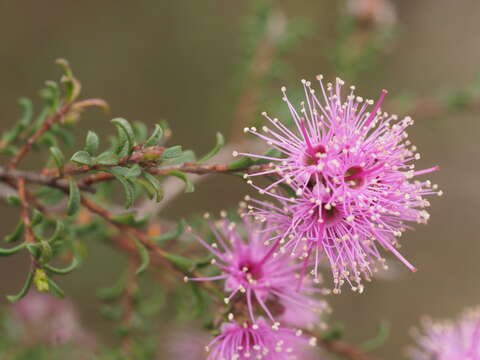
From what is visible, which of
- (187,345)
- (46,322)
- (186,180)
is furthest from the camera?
(187,345)


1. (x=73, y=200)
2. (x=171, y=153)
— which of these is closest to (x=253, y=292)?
(x=171, y=153)

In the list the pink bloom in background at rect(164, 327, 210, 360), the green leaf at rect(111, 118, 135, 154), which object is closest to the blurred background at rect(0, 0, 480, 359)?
the pink bloom in background at rect(164, 327, 210, 360)

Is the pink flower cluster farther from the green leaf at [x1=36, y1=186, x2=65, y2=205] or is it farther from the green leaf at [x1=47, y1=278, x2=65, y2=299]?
the green leaf at [x1=36, y1=186, x2=65, y2=205]

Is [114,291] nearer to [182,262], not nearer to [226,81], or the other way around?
[182,262]

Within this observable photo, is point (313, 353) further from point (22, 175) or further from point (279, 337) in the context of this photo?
point (22, 175)

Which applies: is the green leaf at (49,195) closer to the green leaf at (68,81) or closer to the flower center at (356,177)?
the green leaf at (68,81)

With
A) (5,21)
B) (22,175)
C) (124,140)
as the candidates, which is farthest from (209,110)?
(124,140)
